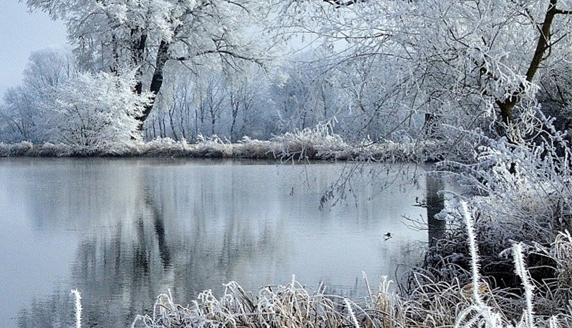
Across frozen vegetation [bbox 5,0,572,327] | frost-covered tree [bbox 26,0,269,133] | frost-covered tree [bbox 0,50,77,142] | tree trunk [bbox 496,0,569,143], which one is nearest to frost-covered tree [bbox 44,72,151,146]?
frost-covered tree [bbox 26,0,269,133]

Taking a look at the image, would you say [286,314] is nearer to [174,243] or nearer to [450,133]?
[174,243]

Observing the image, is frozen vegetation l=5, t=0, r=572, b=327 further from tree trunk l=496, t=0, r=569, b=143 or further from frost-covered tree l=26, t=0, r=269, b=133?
frost-covered tree l=26, t=0, r=269, b=133

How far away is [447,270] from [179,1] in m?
14.5

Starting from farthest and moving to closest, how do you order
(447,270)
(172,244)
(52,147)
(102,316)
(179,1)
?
(179,1), (52,147), (172,244), (447,270), (102,316)

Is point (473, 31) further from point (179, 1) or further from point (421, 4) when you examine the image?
point (179, 1)

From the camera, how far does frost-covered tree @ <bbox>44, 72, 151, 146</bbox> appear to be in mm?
15312

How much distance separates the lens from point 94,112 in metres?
15.5

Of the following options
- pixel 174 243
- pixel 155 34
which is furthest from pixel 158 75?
pixel 174 243

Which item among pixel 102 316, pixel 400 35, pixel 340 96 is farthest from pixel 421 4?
pixel 102 316

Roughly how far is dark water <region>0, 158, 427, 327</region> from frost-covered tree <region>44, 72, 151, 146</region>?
7.12 metres

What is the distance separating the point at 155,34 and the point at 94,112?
2.44 meters

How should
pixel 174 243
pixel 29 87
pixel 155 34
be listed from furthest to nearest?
pixel 29 87 < pixel 155 34 < pixel 174 243

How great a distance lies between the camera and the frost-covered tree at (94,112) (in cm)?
1531

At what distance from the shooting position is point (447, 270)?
9.78 ft
